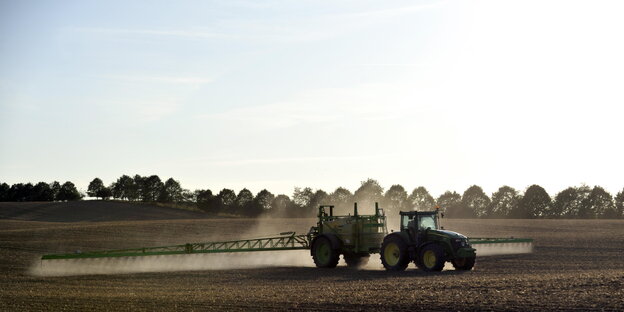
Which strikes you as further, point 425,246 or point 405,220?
point 405,220

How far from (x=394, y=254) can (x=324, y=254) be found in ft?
11.5

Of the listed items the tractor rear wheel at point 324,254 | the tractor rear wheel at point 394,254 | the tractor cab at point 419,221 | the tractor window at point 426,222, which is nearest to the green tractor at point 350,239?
the tractor rear wheel at point 324,254

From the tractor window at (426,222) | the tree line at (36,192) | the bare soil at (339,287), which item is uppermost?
the tree line at (36,192)

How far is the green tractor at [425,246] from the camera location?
24656 millimetres

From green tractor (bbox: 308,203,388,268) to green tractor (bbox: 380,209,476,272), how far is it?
4.69ft

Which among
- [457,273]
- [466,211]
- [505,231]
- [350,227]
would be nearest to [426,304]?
[457,273]

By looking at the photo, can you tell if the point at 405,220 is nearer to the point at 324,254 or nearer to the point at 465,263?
the point at 465,263

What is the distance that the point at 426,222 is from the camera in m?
25.9

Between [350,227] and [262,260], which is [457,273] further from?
[262,260]

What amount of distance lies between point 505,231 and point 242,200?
51216 millimetres

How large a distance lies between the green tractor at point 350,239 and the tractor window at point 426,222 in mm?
2215

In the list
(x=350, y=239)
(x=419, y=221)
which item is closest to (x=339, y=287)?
(x=419, y=221)

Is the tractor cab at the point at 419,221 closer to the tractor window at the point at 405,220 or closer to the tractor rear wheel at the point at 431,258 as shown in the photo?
the tractor window at the point at 405,220

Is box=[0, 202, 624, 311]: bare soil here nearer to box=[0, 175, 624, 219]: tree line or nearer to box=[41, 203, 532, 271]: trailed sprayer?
box=[41, 203, 532, 271]: trailed sprayer
